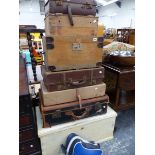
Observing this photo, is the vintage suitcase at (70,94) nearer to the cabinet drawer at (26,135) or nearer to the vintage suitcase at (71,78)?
the vintage suitcase at (71,78)

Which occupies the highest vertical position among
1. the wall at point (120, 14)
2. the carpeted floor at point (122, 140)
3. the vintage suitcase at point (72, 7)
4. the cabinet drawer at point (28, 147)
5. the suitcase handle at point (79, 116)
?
the wall at point (120, 14)

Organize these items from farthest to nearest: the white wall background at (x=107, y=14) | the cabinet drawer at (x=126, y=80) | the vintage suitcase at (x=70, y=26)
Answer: the white wall background at (x=107, y=14), the cabinet drawer at (x=126, y=80), the vintage suitcase at (x=70, y=26)

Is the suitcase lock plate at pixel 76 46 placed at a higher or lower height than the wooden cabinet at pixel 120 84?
higher

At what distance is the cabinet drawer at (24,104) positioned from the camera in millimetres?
1061

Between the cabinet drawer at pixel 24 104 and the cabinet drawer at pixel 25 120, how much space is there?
45 mm

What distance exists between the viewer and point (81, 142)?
1.25 m

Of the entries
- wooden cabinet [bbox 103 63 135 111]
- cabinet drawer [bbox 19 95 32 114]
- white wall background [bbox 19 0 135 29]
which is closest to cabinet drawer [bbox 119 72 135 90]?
wooden cabinet [bbox 103 63 135 111]

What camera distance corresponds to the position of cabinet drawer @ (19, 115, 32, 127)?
3.74 feet

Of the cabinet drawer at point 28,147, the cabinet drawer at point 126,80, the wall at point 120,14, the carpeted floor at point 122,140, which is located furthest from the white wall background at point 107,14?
the cabinet drawer at point 28,147

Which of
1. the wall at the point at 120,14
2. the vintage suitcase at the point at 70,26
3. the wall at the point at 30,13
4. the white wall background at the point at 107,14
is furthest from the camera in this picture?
the wall at the point at 30,13

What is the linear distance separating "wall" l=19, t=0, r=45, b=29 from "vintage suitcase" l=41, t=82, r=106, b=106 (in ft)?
32.8

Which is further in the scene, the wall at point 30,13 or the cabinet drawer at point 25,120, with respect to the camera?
the wall at point 30,13

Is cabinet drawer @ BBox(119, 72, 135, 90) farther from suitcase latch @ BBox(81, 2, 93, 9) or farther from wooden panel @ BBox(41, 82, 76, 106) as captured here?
suitcase latch @ BBox(81, 2, 93, 9)
